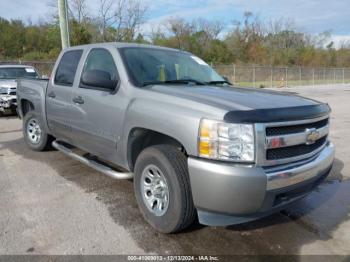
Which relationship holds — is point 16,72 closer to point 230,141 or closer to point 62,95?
point 62,95

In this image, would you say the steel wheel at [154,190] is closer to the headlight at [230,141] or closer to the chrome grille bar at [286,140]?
the headlight at [230,141]

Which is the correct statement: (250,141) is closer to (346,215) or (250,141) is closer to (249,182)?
(249,182)

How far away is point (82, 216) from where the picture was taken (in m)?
3.77

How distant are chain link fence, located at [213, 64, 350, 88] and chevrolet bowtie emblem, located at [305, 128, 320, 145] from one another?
26.7 meters

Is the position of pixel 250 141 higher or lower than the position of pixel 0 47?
lower

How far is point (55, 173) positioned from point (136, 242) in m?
2.39

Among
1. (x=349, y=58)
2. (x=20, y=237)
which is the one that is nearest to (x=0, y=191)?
(x=20, y=237)

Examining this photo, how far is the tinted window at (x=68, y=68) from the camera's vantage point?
15.9 ft

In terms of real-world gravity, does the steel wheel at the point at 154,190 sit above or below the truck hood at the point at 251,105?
below

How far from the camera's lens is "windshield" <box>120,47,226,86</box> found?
3.97 m

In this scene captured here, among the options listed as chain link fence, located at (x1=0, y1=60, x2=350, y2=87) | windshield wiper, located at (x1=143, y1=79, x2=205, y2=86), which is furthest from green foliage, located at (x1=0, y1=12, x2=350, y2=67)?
windshield wiper, located at (x1=143, y1=79, x2=205, y2=86)

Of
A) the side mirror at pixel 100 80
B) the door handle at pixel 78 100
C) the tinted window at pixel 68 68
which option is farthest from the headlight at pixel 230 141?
the tinted window at pixel 68 68

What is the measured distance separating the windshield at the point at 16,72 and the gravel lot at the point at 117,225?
289 inches

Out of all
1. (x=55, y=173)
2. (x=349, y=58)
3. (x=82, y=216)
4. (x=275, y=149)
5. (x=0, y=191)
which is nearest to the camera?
(x=275, y=149)
